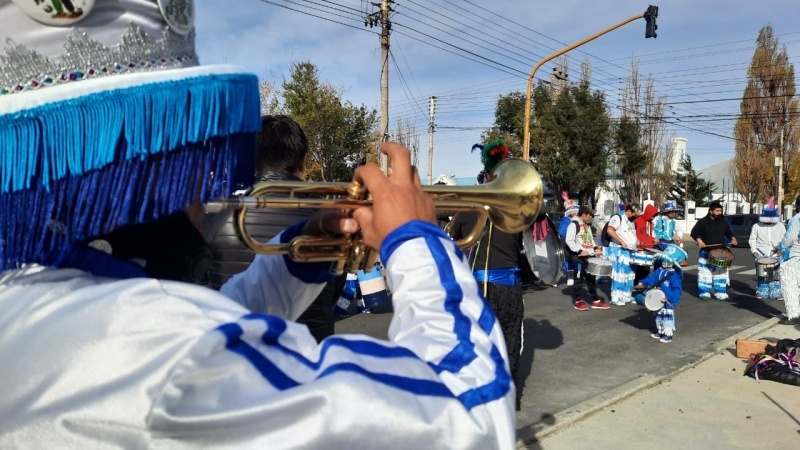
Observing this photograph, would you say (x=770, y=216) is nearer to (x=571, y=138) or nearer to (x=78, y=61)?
(x=78, y=61)

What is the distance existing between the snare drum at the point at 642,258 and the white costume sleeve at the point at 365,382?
27.0ft

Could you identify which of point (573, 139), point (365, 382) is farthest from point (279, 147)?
point (573, 139)

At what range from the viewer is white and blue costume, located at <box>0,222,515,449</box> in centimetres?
81

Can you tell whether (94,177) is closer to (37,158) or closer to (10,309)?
(37,158)

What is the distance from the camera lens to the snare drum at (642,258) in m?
8.54

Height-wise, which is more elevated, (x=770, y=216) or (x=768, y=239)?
(x=770, y=216)

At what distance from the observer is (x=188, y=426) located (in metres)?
0.80

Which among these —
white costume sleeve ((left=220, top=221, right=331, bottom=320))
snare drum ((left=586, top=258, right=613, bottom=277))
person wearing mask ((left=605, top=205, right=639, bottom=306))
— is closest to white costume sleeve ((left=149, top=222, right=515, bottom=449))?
white costume sleeve ((left=220, top=221, right=331, bottom=320))

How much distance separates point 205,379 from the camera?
82 centimetres

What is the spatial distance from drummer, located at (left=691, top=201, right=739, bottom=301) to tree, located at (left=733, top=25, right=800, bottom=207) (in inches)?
1183

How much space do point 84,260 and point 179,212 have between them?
19 centimetres

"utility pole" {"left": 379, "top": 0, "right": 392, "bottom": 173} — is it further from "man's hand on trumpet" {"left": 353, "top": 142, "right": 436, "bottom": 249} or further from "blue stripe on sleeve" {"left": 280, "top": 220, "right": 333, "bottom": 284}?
"man's hand on trumpet" {"left": 353, "top": 142, "right": 436, "bottom": 249}

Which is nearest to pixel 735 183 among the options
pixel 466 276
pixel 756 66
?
pixel 756 66

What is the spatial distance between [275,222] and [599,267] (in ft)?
24.0
